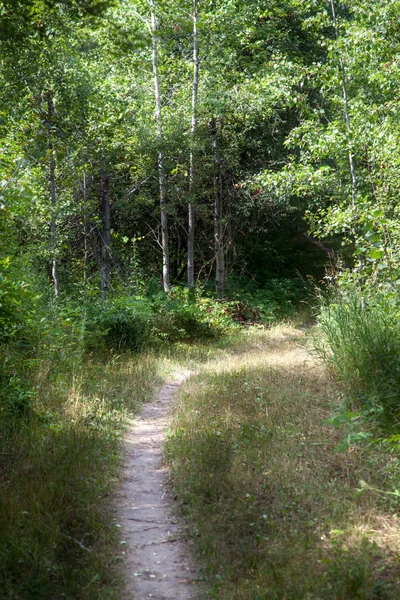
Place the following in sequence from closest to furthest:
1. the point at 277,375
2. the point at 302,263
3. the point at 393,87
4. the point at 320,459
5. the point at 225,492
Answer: the point at 225,492 < the point at 320,459 < the point at 277,375 < the point at 393,87 < the point at 302,263

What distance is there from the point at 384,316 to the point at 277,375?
6.60 feet

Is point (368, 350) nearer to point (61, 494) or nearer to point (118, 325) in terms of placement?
point (61, 494)

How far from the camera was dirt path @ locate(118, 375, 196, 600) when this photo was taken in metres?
3.93

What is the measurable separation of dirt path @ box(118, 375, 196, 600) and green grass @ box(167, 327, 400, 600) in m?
0.15

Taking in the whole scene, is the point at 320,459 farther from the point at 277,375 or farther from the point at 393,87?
the point at 393,87

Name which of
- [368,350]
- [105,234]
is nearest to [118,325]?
[105,234]

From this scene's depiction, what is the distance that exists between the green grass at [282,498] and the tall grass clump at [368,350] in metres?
0.42

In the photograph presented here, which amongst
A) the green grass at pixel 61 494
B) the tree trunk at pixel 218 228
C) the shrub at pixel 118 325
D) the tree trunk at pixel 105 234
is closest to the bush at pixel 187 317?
the shrub at pixel 118 325

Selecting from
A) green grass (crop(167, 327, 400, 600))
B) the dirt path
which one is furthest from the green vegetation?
the dirt path

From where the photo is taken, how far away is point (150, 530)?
4.77m

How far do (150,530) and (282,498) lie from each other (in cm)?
115

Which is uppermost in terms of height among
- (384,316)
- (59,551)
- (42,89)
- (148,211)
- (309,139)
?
(42,89)

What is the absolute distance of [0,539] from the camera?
406cm

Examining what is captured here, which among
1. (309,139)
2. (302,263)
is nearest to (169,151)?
(309,139)
